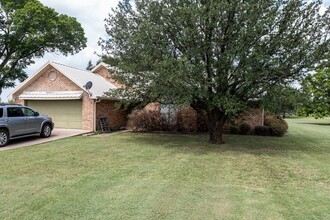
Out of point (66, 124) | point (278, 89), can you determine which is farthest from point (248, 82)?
point (66, 124)

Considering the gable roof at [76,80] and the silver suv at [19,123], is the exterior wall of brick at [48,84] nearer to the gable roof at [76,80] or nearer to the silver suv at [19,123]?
the gable roof at [76,80]

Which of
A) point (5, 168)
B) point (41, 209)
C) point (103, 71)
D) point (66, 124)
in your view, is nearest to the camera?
point (41, 209)

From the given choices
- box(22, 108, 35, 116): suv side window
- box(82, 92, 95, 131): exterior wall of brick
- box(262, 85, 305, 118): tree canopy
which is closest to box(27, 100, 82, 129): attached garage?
box(82, 92, 95, 131): exterior wall of brick

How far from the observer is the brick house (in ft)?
53.1

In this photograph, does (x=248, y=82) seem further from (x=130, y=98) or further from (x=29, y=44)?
(x=29, y=44)

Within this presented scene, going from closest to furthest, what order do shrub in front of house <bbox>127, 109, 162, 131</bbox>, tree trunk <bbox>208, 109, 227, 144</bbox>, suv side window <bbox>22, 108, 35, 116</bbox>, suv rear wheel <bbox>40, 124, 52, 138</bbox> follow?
suv side window <bbox>22, 108, 35, 116</bbox> < tree trunk <bbox>208, 109, 227, 144</bbox> < suv rear wheel <bbox>40, 124, 52, 138</bbox> < shrub in front of house <bbox>127, 109, 162, 131</bbox>

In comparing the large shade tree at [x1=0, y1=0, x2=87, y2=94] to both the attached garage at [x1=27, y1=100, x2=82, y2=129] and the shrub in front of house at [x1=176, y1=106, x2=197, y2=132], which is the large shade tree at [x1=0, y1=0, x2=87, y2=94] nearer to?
the attached garage at [x1=27, y1=100, x2=82, y2=129]

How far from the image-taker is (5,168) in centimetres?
723

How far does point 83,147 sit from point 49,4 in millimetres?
20949

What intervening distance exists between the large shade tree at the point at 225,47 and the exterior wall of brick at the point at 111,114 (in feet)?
19.8

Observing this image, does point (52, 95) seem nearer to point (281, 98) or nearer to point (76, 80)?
point (76, 80)

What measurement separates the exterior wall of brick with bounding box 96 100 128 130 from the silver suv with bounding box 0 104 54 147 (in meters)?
3.71

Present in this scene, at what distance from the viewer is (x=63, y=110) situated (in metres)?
17.3

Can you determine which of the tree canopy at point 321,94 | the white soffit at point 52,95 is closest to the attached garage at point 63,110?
the white soffit at point 52,95
